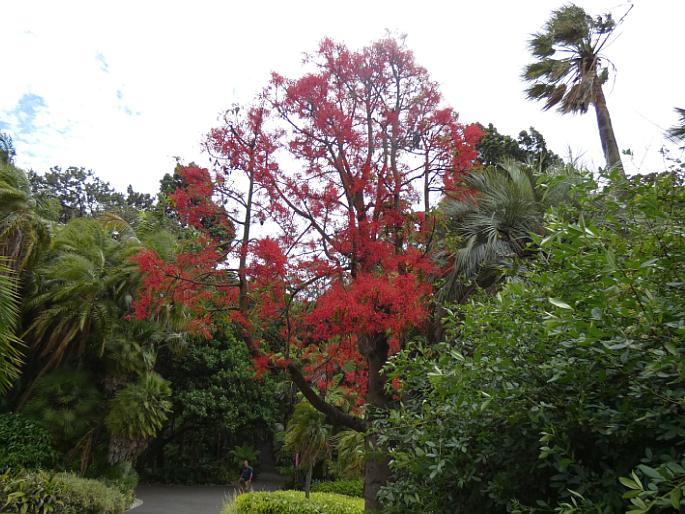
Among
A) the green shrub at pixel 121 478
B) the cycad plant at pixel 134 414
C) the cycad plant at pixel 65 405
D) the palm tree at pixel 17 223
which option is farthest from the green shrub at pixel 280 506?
the palm tree at pixel 17 223

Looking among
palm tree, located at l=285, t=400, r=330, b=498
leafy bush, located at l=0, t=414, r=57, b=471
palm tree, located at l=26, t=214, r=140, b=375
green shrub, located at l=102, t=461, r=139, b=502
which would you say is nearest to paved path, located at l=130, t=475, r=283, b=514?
green shrub, located at l=102, t=461, r=139, b=502

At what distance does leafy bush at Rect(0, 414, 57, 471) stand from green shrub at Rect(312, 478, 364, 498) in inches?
352

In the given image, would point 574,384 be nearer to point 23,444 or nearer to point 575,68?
point 575,68

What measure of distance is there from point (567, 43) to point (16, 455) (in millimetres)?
16093

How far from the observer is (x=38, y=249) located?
13.8 m

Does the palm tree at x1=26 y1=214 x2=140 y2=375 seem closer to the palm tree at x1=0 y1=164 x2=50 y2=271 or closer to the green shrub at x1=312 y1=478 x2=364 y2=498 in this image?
the palm tree at x1=0 y1=164 x2=50 y2=271

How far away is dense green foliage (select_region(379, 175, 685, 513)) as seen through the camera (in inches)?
92.0

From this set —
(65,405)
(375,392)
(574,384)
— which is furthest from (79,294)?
(574,384)

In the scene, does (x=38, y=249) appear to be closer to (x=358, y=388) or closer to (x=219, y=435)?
(x=358, y=388)

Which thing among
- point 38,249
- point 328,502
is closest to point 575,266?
point 328,502

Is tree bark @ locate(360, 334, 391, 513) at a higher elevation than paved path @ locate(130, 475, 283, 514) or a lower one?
higher

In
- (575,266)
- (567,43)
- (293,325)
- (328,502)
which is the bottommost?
(328,502)

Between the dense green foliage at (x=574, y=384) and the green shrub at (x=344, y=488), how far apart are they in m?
16.2

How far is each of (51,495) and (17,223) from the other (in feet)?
21.6
